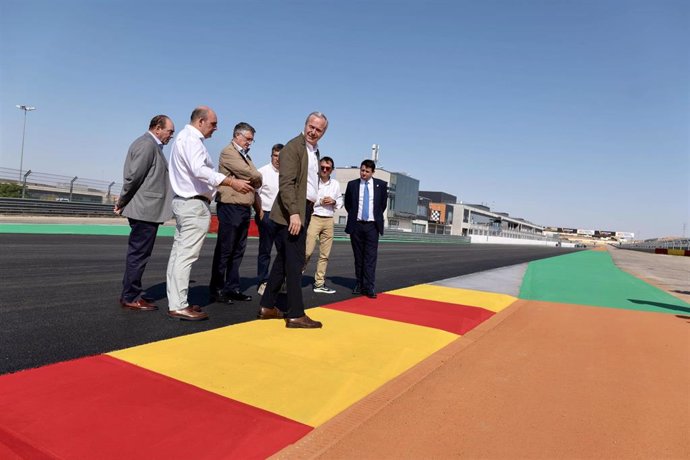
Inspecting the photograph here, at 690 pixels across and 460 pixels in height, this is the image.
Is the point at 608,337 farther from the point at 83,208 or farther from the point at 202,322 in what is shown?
the point at 83,208

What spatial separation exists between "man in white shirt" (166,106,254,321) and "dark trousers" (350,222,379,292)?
2.51m

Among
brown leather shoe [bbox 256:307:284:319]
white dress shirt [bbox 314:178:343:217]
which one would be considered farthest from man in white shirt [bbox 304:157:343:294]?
brown leather shoe [bbox 256:307:284:319]

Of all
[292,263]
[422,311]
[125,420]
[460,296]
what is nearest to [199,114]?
[292,263]

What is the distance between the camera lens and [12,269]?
5.96 metres

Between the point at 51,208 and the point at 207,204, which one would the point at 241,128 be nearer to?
the point at 207,204

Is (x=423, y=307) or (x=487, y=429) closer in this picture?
(x=487, y=429)

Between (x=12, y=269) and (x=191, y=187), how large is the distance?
4.04 metres

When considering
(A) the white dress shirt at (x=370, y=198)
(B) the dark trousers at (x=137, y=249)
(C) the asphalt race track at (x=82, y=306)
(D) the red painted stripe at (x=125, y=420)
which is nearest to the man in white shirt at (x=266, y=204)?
(C) the asphalt race track at (x=82, y=306)

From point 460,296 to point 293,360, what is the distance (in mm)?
4047

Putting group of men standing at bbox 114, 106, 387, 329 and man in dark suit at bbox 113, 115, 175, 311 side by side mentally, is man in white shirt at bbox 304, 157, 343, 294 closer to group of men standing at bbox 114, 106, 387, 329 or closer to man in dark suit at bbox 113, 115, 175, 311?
group of men standing at bbox 114, 106, 387, 329

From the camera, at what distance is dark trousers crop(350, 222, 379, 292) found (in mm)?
5859

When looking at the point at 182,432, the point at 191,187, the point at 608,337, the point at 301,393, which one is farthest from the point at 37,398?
the point at 608,337

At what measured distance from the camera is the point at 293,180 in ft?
12.6

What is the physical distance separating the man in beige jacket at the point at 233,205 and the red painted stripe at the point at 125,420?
7.25 ft
